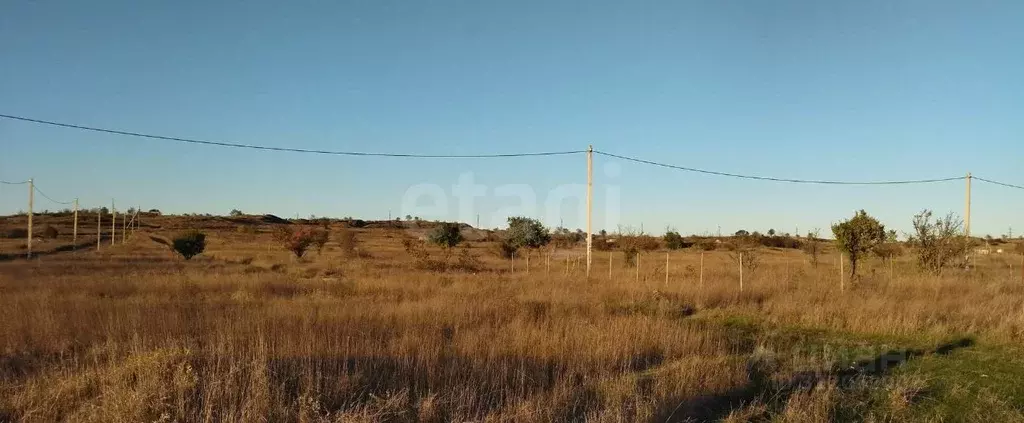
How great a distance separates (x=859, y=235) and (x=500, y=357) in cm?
1822

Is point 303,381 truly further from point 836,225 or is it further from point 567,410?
point 836,225

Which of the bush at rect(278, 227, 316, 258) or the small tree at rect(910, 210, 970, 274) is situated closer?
the small tree at rect(910, 210, 970, 274)

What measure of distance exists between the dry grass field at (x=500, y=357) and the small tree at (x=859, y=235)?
15.6 feet

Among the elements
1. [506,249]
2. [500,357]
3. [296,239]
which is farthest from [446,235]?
[500,357]

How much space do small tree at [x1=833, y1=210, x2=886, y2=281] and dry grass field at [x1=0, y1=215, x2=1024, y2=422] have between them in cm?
476

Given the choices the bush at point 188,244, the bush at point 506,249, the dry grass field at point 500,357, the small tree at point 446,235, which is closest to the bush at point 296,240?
the bush at point 188,244

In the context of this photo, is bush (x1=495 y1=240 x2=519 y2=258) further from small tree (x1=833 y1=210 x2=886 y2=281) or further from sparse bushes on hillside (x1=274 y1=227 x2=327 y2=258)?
small tree (x1=833 y1=210 x2=886 y2=281)

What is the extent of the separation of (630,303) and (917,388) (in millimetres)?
8834

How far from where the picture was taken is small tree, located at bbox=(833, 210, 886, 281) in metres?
21.5

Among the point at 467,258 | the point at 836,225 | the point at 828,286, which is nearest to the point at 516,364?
the point at 828,286

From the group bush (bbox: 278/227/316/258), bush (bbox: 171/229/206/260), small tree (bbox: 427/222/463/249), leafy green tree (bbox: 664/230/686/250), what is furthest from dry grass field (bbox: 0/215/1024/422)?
leafy green tree (bbox: 664/230/686/250)

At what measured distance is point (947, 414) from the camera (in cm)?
650

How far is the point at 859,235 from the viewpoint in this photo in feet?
71.0

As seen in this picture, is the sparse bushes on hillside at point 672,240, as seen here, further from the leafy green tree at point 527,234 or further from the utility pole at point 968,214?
the utility pole at point 968,214
